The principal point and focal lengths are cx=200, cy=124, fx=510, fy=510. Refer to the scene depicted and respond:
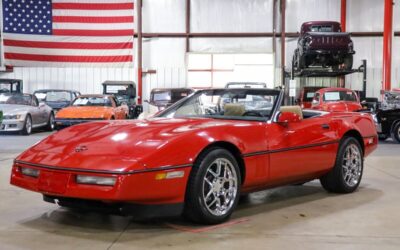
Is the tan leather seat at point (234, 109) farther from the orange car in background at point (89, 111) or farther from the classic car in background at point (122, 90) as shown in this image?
the classic car in background at point (122, 90)

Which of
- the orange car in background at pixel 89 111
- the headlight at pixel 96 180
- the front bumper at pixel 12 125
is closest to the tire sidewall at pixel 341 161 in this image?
the headlight at pixel 96 180

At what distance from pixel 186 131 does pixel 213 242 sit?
3.05 ft

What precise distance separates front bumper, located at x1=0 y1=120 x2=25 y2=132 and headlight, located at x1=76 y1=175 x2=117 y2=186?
11.0 meters

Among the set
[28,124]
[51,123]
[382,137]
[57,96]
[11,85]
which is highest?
[11,85]

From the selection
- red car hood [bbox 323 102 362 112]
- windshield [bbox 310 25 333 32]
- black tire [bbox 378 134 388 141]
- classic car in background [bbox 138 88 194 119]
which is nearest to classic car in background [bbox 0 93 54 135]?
classic car in background [bbox 138 88 194 119]

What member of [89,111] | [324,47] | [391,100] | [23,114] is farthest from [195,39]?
[391,100]

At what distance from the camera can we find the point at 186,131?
4.14m

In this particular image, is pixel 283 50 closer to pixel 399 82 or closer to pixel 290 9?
pixel 290 9

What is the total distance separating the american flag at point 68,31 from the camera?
21625mm

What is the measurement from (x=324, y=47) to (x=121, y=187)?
13.8m

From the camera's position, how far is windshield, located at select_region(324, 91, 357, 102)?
15.0 meters

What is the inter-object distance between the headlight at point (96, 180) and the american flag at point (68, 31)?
18.6m

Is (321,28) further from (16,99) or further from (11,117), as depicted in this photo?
(11,117)

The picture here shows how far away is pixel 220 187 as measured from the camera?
4242 mm
